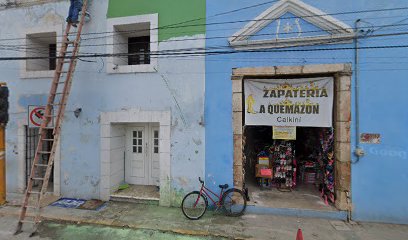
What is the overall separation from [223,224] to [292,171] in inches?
129

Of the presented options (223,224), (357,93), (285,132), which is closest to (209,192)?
(223,224)

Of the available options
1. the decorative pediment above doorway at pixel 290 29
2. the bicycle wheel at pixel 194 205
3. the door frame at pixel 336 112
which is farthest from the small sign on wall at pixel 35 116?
the decorative pediment above doorway at pixel 290 29

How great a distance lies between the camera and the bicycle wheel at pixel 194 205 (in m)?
6.05

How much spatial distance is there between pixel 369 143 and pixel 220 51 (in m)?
4.53

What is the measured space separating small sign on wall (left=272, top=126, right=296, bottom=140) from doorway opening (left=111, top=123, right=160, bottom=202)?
3675 millimetres

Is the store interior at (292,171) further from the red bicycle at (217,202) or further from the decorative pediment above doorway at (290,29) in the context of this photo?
the decorative pediment above doorway at (290,29)

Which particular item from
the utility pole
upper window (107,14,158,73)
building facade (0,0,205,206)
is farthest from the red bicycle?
the utility pole

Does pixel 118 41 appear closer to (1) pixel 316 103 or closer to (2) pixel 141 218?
(2) pixel 141 218

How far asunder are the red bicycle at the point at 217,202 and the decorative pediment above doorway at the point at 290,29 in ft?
13.2

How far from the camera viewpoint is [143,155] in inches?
303

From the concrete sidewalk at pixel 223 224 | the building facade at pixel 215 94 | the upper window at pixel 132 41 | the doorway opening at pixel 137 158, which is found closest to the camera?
the concrete sidewalk at pixel 223 224

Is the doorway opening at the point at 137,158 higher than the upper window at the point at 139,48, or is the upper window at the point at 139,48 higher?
the upper window at the point at 139,48

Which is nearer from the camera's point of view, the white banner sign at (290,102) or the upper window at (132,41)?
the white banner sign at (290,102)

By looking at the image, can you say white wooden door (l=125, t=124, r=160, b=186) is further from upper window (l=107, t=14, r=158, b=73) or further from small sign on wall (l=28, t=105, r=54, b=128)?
small sign on wall (l=28, t=105, r=54, b=128)
